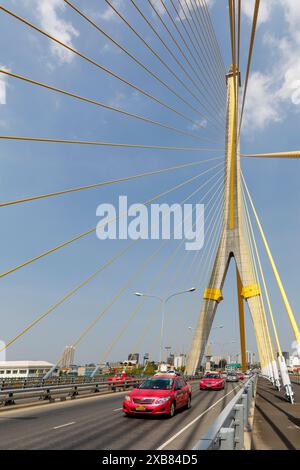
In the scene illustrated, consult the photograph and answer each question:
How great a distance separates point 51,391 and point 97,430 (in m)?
9.83

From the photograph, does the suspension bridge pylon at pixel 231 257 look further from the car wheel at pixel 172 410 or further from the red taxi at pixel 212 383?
the car wheel at pixel 172 410

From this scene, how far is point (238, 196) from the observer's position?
39188 millimetres

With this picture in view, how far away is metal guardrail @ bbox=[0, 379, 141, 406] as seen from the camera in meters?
16.0

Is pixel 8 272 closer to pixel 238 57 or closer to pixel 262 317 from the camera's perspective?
pixel 238 57

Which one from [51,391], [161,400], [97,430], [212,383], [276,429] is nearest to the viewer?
[276,429]

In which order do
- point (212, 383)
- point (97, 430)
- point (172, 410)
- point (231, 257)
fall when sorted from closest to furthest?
point (97, 430)
point (172, 410)
point (212, 383)
point (231, 257)

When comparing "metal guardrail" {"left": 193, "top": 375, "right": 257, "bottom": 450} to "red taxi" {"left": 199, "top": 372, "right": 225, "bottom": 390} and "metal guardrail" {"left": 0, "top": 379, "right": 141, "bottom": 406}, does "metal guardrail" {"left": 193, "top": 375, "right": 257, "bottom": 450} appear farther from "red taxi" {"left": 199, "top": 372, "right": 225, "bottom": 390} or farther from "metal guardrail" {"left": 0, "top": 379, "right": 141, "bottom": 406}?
"red taxi" {"left": 199, "top": 372, "right": 225, "bottom": 390}

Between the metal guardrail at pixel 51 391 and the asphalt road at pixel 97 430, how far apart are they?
128cm

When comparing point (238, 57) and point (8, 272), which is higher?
point (238, 57)

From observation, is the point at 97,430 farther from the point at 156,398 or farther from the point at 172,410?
the point at 172,410

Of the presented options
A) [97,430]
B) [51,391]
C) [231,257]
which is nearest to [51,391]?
[51,391]

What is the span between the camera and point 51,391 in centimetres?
1938

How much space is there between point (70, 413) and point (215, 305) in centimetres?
2855
